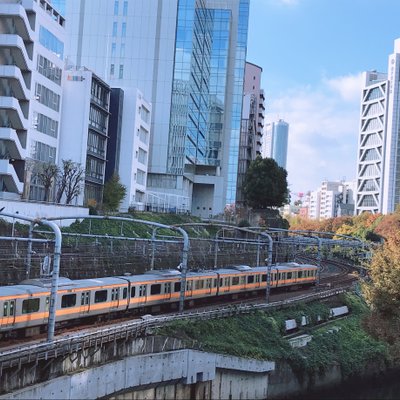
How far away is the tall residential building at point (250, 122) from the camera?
109 metres

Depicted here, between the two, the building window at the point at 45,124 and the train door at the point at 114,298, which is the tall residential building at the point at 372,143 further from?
the train door at the point at 114,298

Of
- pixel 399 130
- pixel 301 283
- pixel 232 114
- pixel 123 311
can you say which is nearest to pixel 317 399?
pixel 123 311

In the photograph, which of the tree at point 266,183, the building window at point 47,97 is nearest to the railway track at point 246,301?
the tree at point 266,183

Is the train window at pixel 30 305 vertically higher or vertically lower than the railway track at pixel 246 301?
higher

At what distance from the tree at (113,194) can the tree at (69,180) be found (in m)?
5.07

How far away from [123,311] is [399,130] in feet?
331

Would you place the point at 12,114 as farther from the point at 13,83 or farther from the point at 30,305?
the point at 30,305

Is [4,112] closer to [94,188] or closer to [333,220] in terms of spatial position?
[94,188]

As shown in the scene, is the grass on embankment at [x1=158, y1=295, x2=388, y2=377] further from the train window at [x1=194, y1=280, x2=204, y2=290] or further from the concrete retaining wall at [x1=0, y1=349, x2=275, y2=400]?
the train window at [x1=194, y1=280, x2=204, y2=290]

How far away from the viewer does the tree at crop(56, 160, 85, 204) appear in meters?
48.8

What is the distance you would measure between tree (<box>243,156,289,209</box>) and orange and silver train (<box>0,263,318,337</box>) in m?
41.0

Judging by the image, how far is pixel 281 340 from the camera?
1165 inches

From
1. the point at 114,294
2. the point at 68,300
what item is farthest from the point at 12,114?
the point at 68,300

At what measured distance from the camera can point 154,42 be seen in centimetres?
7894
